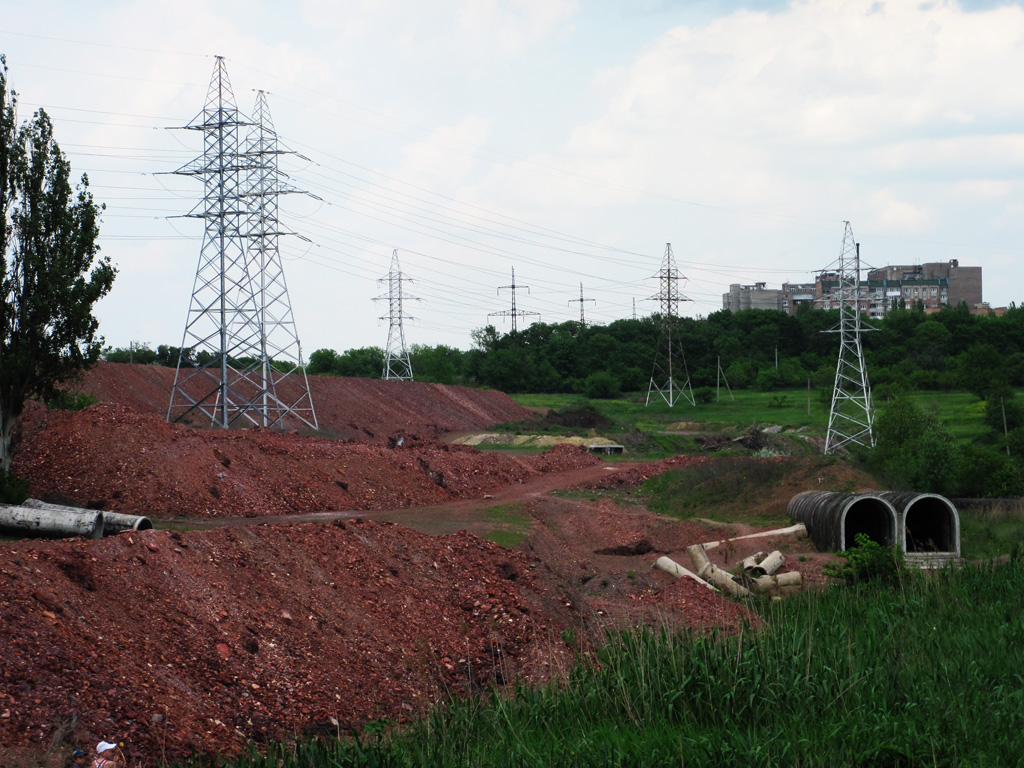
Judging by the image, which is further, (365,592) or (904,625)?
(365,592)

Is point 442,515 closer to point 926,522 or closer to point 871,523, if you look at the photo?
point 871,523

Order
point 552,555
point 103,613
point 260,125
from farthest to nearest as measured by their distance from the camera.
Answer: point 260,125
point 552,555
point 103,613

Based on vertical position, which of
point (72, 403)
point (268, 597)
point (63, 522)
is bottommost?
point (268, 597)

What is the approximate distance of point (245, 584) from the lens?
39.3ft

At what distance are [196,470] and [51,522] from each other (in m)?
7.83

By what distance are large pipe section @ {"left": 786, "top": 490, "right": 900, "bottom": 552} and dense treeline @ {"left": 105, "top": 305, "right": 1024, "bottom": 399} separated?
53571 millimetres

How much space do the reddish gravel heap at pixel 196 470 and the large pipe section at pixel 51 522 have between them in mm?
5695

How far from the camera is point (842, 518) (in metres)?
19.0

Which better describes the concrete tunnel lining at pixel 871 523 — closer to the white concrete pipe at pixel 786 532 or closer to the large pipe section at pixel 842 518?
the large pipe section at pixel 842 518

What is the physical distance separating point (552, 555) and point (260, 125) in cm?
2519

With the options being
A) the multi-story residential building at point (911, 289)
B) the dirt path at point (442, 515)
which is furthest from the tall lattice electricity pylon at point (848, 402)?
the multi-story residential building at point (911, 289)

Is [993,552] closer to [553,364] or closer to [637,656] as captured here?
[637,656]

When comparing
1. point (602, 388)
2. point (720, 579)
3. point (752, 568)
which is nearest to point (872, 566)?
point (752, 568)

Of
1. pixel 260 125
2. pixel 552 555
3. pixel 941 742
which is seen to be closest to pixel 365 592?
pixel 552 555
